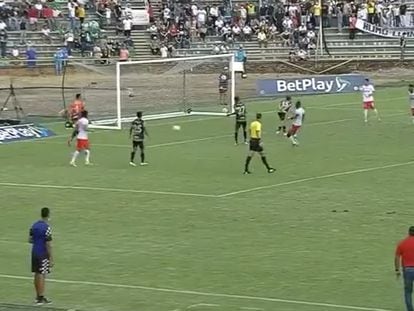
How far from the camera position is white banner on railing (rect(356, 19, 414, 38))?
80938 mm

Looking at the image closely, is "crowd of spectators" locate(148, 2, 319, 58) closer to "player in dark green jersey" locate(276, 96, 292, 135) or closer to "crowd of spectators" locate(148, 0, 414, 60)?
"crowd of spectators" locate(148, 0, 414, 60)

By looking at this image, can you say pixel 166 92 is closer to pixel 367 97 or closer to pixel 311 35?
pixel 367 97

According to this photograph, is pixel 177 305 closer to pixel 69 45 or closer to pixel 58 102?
pixel 58 102

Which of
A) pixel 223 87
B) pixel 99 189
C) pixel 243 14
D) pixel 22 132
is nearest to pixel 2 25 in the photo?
pixel 243 14

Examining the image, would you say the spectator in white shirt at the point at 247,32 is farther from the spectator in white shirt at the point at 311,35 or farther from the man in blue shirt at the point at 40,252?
the man in blue shirt at the point at 40,252

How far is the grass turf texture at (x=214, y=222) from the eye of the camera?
879 inches

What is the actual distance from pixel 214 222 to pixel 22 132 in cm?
1979

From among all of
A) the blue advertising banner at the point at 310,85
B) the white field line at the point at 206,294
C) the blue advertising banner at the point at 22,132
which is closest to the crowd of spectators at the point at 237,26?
the blue advertising banner at the point at 310,85

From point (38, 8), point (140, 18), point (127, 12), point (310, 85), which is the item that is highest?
point (38, 8)

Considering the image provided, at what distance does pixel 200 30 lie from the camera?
267 ft

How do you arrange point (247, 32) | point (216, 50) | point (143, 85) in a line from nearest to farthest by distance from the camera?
1. point (143, 85)
2. point (216, 50)
3. point (247, 32)

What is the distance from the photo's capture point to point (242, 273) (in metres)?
23.6

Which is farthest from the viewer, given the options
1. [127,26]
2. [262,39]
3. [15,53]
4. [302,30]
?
[262,39]

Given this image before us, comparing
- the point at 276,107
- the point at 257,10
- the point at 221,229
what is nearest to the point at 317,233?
the point at 221,229
